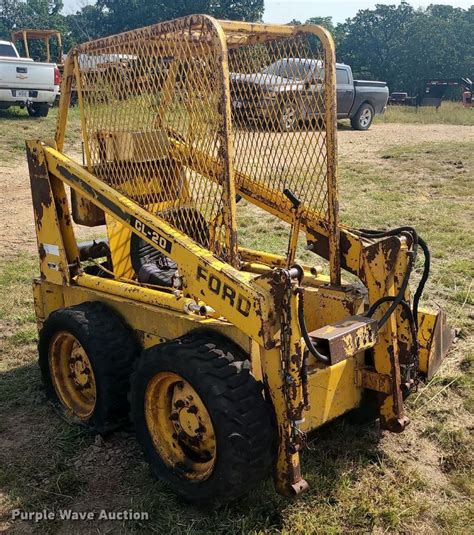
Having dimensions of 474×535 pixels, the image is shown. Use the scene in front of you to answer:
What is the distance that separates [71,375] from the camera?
13.7 feet

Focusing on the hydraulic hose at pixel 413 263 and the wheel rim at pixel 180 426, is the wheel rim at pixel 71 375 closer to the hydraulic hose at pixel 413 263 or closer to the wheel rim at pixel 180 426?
the wheel rim at pixel 180 426

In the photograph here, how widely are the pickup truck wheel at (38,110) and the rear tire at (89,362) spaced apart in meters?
12.5

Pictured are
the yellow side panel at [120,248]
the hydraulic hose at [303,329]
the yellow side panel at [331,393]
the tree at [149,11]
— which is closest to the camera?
the hydraulic hose at [303,329]

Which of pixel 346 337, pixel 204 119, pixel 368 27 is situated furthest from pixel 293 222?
pixel 368 27

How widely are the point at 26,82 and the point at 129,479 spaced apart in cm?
1288

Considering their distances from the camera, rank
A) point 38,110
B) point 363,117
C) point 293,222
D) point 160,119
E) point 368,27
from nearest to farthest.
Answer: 1. point 160,119
2. point 293,222
3. point 38,110
4. point 363,117
5. point 368,27

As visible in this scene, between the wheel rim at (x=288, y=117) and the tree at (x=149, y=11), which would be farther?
the tree at (x=149, y=11)

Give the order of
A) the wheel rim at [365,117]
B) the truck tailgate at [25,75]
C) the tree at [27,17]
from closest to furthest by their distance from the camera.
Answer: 1. the truck tailgate at [25,75]
2. the wheel rim at [365,117]
3. the tree at [27,17]

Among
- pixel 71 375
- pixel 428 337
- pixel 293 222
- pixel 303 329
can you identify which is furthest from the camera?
pixel 71 375

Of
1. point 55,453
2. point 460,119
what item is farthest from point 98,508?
point 460,119

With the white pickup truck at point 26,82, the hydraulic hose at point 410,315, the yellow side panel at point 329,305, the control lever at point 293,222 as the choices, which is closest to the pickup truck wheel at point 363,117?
the white pickup truck at point 26,82

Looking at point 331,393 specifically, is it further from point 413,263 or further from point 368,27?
point 368,27

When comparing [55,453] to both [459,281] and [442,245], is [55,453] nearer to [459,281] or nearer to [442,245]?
[459,281]

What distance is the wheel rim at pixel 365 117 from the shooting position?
61.2 ft
